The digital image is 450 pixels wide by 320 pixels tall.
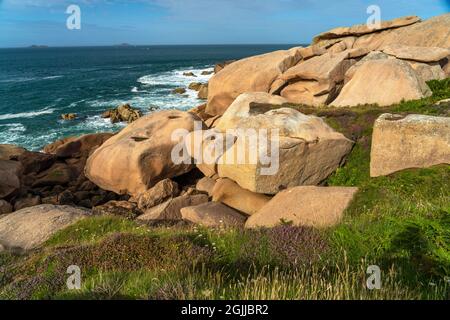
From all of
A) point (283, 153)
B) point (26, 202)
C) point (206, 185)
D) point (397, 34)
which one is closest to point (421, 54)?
point (397, 34)

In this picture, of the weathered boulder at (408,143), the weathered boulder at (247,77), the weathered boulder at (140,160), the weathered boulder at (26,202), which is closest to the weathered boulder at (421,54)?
the weathered boulder at (247,77)

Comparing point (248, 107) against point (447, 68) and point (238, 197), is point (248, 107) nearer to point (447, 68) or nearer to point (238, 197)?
point (238, 197)

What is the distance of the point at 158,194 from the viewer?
23312mm

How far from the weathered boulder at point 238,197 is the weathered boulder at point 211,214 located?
0.82 m

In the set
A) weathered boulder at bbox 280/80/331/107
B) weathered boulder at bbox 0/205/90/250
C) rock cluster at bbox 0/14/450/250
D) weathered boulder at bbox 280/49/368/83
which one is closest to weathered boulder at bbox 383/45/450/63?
rock cluster at bbox 0/14/450/250

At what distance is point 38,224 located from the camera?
1633cm

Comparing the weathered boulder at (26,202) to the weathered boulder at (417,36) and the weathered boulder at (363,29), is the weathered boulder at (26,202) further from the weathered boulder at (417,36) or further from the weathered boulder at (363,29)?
the weathered boulder at (363,29)

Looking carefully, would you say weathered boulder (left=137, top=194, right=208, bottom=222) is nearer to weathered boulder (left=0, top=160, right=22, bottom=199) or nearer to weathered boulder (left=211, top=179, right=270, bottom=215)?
weathered boulder (left=211, top=179, right=270, bottom=215)

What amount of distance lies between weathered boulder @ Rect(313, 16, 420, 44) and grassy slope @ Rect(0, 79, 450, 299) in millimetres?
33940

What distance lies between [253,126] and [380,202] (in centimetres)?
752

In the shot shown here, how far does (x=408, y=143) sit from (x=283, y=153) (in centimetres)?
542

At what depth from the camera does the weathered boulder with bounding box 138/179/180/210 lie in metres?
23.0

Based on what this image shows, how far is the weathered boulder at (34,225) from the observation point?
15234mm

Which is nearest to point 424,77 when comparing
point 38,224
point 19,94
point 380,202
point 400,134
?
point 400,134
